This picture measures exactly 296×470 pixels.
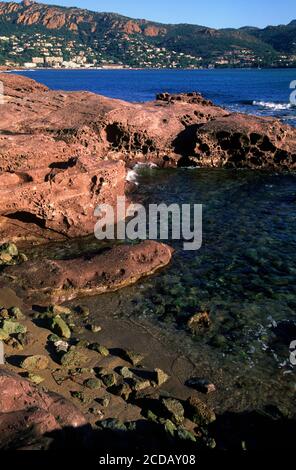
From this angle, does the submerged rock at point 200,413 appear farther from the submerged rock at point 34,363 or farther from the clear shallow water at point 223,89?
the clear shallow water at point 223,89

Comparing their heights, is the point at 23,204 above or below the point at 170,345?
above

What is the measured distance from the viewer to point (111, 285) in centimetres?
967

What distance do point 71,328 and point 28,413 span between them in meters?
3.38

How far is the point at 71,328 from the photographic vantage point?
8.23 meters

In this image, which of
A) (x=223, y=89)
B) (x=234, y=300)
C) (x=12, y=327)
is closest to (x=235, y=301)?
(x=234, y=300)

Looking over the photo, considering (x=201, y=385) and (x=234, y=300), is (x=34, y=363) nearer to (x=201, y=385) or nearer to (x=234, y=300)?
(x=201, y=385)

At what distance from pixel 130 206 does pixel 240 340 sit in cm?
761

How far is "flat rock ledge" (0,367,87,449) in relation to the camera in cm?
456

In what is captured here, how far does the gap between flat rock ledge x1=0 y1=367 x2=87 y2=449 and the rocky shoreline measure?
0.04 feet

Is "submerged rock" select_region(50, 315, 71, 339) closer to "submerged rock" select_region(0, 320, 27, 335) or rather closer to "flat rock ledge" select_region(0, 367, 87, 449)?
"submerged rock" select_region(0, 320, 27, 335)

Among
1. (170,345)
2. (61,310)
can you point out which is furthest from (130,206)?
(170,345)

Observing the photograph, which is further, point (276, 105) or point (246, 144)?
point (276, 105)
